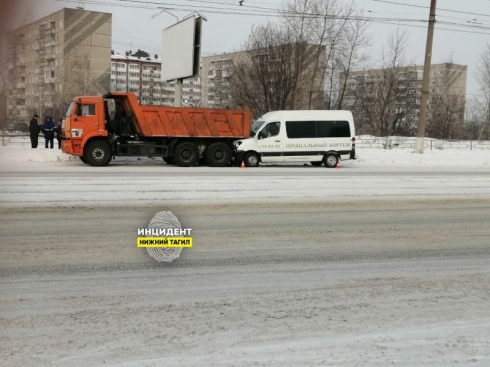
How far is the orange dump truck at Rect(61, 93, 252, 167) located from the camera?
1981cm

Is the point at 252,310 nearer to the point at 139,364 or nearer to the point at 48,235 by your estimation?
the point at 139,364

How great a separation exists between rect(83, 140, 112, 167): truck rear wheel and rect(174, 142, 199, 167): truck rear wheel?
266 cm

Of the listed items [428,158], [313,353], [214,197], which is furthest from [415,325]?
[428,158]

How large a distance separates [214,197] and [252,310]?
7.12 m

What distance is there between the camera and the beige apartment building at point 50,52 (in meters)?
1.27

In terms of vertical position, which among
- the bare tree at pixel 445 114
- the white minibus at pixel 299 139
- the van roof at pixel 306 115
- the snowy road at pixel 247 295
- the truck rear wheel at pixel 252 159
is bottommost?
the snowy road at pixel 247 295

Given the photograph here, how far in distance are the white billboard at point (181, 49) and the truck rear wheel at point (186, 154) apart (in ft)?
20.1

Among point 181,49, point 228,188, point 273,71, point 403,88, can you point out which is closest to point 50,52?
point 228,188

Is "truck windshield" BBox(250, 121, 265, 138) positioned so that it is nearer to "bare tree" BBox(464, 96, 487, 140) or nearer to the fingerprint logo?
the fingerprint logo

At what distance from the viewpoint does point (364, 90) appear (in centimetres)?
6228

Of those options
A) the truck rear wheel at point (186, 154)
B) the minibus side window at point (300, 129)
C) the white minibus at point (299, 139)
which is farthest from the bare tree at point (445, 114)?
the truck rear wheel at point (186, 154)

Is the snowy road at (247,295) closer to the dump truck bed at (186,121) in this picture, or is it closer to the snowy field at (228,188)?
the snowy field at (228,188)

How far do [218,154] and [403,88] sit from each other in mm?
45715

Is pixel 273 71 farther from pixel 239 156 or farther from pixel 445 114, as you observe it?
pixel 445 114
